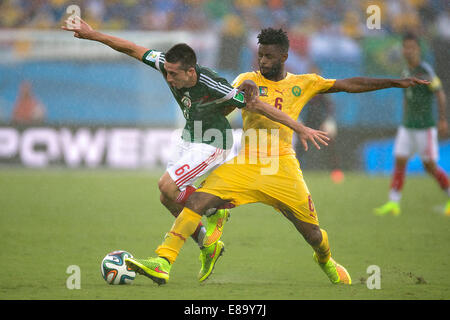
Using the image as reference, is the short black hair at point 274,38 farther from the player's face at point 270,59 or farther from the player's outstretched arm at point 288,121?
the player's outstretched arm at point 288,121

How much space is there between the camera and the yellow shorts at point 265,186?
5.57 m

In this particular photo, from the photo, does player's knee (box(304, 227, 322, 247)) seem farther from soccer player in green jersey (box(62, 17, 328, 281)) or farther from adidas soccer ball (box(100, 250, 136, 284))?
adidas soccer ball (box(100, 250, 136, 284))

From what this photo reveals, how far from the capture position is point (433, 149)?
10.3 m

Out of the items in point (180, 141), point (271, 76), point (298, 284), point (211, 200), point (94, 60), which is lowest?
point (298, 284)

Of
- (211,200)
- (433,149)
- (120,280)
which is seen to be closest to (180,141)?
(211,200)

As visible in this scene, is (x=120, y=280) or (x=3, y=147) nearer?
(x=120, y=280)

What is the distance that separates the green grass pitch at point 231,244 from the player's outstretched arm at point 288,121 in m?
1.12

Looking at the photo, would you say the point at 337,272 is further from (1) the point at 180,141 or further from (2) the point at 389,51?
(2) the point at 389,51

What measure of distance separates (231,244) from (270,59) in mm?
2655

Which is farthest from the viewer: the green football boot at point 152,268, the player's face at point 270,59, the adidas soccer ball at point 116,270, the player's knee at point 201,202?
the player's face at point 270,59

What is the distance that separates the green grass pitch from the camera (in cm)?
520

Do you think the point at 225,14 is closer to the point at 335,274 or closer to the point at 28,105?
the point at 28,105

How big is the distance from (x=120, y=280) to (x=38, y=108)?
12.4 meters

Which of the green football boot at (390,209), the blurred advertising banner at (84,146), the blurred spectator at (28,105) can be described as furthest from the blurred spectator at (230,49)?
the green football boot at (390,209)
